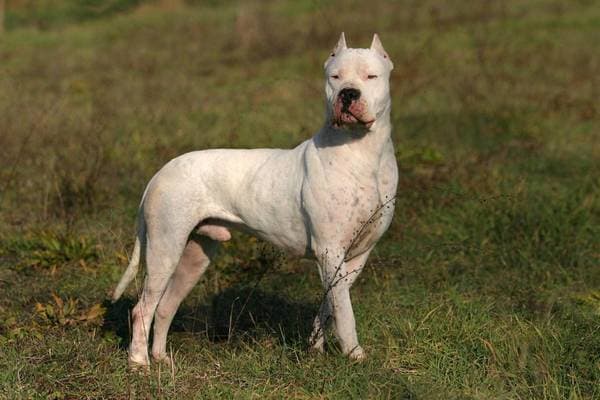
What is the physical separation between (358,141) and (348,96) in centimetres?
32

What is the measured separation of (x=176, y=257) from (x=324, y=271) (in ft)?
3.01

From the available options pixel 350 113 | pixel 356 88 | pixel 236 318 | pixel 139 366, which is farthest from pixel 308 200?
pixel 236 318

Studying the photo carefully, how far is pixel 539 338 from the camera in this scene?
15.8ft

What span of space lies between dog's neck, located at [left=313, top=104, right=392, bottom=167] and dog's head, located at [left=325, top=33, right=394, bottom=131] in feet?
0.15

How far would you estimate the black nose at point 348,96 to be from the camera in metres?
4.34

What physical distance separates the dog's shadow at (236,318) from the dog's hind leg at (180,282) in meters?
0.21

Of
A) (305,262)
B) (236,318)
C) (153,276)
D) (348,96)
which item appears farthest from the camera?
(305,262)

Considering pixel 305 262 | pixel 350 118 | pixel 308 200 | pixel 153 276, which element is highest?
pixel 350 118

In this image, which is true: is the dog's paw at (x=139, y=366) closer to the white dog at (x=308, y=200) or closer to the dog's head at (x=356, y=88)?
the white dog at (x=308, y=200)

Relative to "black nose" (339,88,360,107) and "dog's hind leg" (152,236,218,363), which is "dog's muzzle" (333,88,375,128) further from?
"dog's hind leg" (152,236,218,363)

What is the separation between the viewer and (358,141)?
15.0 feet

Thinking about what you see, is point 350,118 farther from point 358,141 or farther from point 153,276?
point 153,276

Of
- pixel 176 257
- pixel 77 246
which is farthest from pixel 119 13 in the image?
pixel 176 257

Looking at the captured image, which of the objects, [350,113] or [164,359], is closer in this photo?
[350,113]
